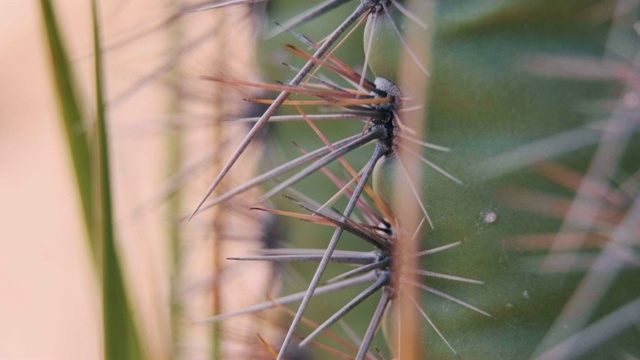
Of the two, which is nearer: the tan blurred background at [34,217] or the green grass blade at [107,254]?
the green grass blade at [107,254]

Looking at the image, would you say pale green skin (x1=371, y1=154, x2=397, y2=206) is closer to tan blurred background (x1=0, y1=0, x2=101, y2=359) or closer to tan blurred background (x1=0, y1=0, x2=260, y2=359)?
tan blurred background (x1=0, y1=0, x2=260, y2=359)

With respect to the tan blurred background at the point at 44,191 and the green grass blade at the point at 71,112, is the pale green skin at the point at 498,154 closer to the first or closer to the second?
the green grass blade at the point at 71,112

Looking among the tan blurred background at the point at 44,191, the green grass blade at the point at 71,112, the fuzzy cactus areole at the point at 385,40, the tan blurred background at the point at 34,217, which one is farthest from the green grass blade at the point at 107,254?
the tan blurred background at the point at 34,217

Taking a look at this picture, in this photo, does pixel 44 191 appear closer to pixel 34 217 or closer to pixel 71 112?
pixel 34 217

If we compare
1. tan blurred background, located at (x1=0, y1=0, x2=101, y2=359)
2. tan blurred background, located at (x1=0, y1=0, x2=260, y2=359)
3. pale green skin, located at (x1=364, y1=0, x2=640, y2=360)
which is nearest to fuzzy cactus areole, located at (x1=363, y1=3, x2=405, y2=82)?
pale green skin, located at (x1=364, y1=0, x2=640, y2=360)

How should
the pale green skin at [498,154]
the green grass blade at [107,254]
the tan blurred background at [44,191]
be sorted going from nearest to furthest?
the pale green skin at [498,154] < the green grass blade at [107,254] < the tan blurred background at [44,191]

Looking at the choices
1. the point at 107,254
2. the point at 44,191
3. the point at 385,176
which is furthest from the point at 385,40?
the point at 44,191
